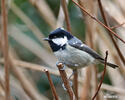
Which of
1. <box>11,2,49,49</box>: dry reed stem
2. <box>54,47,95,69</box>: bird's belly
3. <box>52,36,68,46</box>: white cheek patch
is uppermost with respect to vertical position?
<box>11,2,49,49</box>: dry reed stem

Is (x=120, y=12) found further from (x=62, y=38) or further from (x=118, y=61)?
(x=62, y=38)

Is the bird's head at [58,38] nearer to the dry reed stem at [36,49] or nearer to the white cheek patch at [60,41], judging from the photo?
the white cheek patch at [60,41]

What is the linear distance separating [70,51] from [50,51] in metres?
0.76

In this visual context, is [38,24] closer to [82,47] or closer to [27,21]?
[27,21]

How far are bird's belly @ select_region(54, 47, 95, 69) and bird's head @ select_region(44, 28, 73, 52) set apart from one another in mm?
41

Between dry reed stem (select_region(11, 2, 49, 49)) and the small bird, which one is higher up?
dry reed stem (select_region(11, 2, 49, 49))

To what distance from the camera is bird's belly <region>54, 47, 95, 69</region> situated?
1.88m

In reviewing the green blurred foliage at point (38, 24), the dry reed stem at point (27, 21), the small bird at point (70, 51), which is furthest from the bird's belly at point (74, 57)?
the green blurred foliage at point (38, 24)

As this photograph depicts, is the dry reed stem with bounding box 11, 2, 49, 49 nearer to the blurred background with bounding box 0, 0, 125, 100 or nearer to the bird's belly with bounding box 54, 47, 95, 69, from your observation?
the blurred background with bounding box 0, 0, 125, 100

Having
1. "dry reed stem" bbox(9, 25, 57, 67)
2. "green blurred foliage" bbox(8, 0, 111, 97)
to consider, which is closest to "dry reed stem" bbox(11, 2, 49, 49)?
"dry reed stem" bbox(9, 25, 57, 67)

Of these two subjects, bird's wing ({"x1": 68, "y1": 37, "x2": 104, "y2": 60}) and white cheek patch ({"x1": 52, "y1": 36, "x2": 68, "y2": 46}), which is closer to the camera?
white cheek patch ({"x1": 52, "y1": 36, "x2": 68, "y2": 46})

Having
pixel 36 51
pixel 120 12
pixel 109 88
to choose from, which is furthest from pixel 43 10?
pixel 109 88

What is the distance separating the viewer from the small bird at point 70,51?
1.84 meters

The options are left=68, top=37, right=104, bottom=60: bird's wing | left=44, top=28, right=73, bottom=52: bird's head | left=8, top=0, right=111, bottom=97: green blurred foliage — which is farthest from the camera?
left=8, top=0, right=111, bottom=97: green blurred foliage
